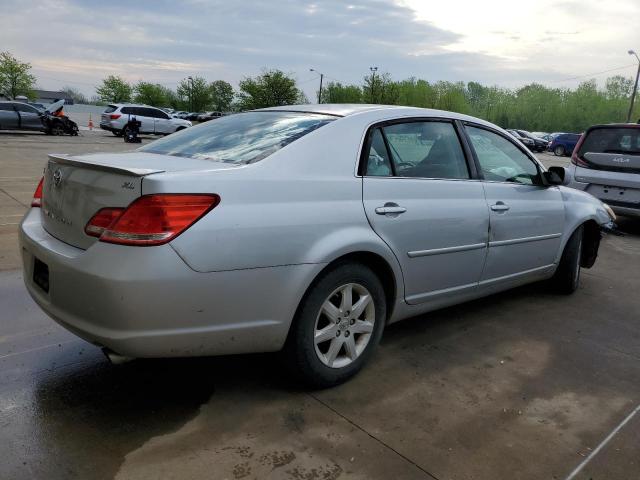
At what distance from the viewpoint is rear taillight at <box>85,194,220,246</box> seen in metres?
2.29

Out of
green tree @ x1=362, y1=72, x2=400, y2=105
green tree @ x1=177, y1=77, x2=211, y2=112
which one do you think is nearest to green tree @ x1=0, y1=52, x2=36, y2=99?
green tree @ x1=177, y1=77, x2=211, y2=112

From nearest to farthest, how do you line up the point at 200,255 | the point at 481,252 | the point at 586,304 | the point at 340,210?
the point at 200,255
the point at 340,210
the point at 481,252
the point at 586,304

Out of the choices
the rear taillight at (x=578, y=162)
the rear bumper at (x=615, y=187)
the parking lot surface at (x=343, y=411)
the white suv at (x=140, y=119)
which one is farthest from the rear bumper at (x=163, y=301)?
the white suv at (x=140, y=119)

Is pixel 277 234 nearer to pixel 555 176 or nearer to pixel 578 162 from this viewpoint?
pixel 555 176

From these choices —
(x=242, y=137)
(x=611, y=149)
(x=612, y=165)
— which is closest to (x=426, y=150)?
(x=242, y=137)

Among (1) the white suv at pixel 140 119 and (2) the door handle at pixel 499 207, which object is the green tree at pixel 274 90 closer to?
(1) the white suv at pixel 140 119

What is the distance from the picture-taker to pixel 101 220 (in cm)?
243

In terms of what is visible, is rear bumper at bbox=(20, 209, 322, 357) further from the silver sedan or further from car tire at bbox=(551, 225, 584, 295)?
car tire at bbox=(551, 225, 584, 295)

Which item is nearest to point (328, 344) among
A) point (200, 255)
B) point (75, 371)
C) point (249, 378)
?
point (249, 378)

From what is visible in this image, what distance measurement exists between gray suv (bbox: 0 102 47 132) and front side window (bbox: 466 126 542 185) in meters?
23.3

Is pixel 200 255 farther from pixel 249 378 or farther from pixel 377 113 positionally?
pixel 377 113

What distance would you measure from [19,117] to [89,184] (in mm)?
23518

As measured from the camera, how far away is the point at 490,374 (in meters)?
3.31

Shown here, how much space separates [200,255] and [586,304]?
3827mm
